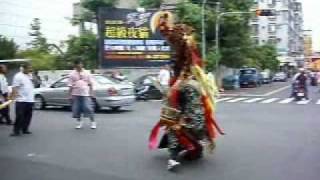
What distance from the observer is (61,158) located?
918 cm

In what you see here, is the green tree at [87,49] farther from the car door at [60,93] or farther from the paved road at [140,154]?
the paved road at [140,154]

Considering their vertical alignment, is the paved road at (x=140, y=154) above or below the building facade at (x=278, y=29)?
below

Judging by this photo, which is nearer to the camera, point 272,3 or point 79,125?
point 79,125

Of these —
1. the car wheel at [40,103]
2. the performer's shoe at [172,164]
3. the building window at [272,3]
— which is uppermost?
the building window at [272,3]

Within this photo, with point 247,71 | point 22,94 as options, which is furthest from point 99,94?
point 247,71

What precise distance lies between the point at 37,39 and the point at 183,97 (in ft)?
147

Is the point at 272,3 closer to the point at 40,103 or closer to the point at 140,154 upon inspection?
the point at 40,103

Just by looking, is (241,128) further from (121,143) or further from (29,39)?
(29,39)

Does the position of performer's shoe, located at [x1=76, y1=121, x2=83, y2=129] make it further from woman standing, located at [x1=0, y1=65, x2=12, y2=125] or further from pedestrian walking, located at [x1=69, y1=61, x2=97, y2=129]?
woman standing, located at [x1=0, y1=65, x2=12, y2=125]

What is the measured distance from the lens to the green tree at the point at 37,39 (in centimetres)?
4928

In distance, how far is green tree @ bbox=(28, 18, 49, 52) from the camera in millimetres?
49275

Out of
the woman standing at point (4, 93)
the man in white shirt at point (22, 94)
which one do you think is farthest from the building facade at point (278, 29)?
the man in white shirt at point (22, 94)

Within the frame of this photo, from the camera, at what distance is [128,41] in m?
32.7

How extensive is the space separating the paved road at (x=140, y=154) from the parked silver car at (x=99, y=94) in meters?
3.51
